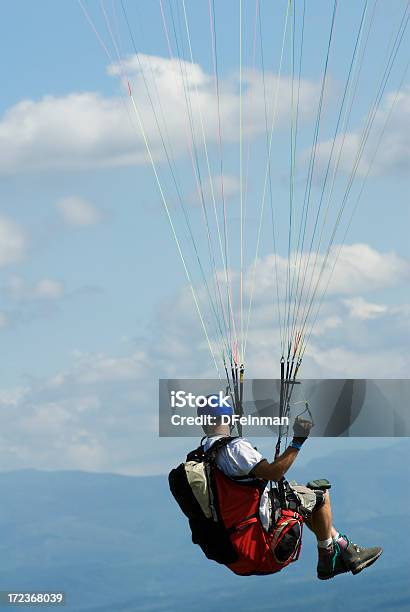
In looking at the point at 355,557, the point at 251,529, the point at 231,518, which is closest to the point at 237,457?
the point at 231,518

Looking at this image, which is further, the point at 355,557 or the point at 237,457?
the point at 355,557

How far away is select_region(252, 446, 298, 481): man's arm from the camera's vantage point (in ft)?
52.0

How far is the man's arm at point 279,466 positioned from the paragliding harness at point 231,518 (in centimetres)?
46

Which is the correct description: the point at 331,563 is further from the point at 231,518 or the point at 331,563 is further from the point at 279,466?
the point at 279,466

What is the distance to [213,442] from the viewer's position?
16297 mm

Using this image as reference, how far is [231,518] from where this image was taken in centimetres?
1650

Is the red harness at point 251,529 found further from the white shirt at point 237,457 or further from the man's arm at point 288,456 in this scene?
the man's arm at point 288,456

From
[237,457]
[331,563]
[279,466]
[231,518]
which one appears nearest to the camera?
[279,466]

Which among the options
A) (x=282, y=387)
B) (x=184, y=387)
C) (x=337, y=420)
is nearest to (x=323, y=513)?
(x=282, y=387)

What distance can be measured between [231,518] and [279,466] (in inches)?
44.0

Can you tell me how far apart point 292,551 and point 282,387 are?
2.03m

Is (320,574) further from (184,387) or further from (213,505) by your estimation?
(184,387)

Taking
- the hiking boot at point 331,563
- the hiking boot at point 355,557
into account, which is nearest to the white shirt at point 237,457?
the hiking boot at point 331,563

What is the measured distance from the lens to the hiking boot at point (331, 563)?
17.3 meters
